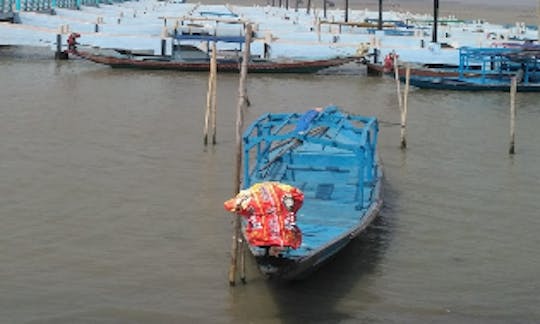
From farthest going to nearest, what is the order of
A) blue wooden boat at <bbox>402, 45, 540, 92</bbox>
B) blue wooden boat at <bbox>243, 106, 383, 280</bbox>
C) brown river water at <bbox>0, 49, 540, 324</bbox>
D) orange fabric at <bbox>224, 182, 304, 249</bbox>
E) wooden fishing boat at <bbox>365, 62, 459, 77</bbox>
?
wooden fishing boat at <bbox>365, 62, 459, 77</bbox> → blue wooden boat at <bbox>402, 45, 540, 92</bbox> → brown river water at <bbox>0, 49, 540, 324</bbox> → blue wooden boat at <bbox>243, 106, 383, 280</bbox> → orange fabric at <bbox>224, 182, 304, 249</bbox>

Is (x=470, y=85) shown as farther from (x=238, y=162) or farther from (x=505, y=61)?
(x=238, y=162)

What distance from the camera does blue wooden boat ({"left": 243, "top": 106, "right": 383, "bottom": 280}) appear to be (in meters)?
8.42

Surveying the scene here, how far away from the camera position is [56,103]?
2009 centimetres

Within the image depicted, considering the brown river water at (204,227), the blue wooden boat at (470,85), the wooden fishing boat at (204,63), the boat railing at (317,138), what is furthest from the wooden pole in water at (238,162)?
the wooden fishing boat at (204,63)

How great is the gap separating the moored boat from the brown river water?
450mm

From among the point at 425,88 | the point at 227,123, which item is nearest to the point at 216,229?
the point at 227,123

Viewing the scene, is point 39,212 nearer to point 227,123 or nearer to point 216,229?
point 216,229

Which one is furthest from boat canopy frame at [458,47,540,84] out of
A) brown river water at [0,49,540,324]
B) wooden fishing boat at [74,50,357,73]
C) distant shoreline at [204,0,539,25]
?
distant shoreline at [204,0,539,25]

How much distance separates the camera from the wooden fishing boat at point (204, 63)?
27.6m

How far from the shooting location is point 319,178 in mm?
11766

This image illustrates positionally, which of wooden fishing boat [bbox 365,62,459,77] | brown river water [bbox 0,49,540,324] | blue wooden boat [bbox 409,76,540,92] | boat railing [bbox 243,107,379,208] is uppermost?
wooden fishing boat [bbox 365,62,459,77]

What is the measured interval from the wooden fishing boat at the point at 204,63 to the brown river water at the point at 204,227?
7128 mm

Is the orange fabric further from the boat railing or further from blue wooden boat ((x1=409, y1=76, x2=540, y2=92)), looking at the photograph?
blue wooden boat ((x1=409, y1=76, x2=540, y2=92))

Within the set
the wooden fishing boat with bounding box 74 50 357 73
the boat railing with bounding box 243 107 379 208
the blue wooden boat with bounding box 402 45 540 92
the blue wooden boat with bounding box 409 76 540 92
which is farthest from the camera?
the wooden fishing boat with bounding box 74 50 357 73
